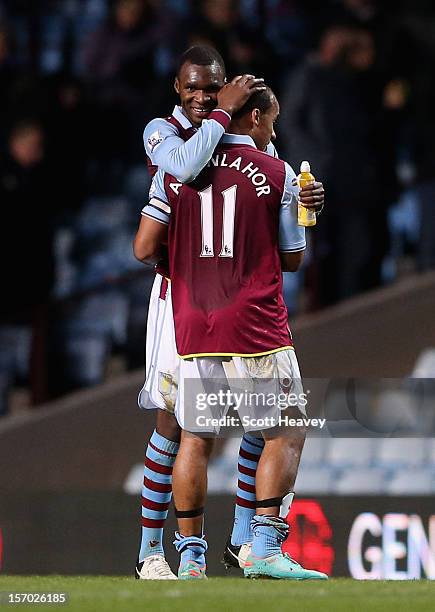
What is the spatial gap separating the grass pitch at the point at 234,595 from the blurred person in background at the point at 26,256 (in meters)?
4.27

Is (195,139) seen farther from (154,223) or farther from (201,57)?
(201,57)

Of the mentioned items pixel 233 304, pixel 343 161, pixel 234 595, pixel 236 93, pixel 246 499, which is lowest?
pixel 234 595

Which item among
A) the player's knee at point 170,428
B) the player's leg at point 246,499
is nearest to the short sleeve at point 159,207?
the player's knee at point 170,428

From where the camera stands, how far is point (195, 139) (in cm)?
573

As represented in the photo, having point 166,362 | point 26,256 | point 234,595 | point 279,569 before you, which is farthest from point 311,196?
point 26,256

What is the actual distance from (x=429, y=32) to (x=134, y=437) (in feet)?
11.5

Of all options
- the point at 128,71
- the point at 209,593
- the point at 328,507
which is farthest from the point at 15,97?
the point at 209,593

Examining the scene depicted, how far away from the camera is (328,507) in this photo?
25.2 ft

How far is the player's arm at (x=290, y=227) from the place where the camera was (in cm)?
587

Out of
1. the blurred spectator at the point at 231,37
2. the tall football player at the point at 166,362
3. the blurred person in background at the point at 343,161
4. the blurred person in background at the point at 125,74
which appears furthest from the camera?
the blurred person in background at the point at 125,74

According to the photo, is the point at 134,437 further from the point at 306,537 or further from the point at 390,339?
the point at 306,537

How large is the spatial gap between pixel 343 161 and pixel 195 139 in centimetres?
424

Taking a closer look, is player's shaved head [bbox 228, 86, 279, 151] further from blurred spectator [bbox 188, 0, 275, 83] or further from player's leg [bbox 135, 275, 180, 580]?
blurred spectator [bbox 188, 0, 275, 83]

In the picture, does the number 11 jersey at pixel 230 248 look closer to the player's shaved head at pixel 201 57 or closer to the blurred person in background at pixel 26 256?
the player's shaved head at pixel 201 57
